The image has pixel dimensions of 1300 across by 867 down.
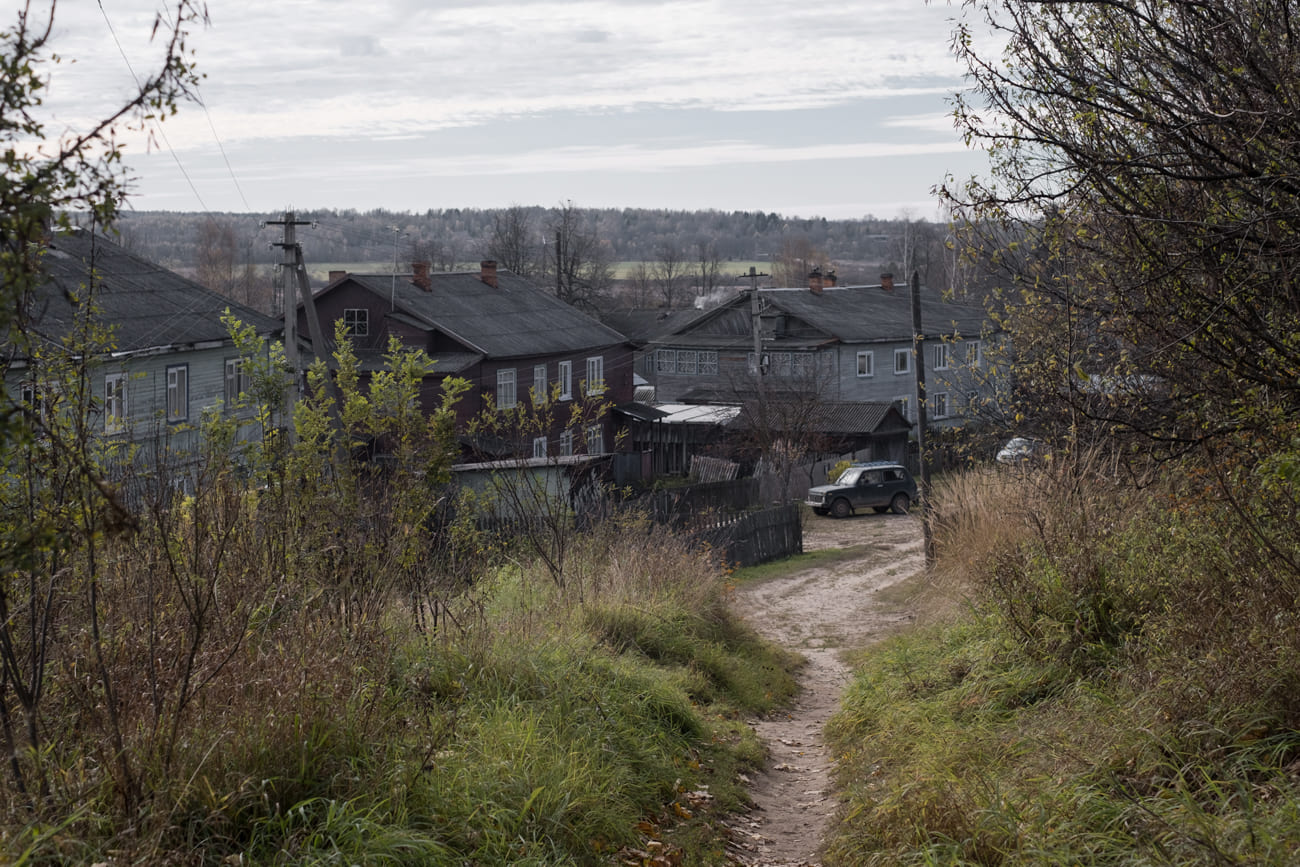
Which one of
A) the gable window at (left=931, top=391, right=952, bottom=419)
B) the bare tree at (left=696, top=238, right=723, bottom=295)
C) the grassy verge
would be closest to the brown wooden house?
the gable window at (left=931, top=391, right=952, bottom=419)

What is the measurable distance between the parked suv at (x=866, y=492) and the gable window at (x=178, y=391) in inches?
696

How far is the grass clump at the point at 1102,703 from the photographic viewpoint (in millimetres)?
5082

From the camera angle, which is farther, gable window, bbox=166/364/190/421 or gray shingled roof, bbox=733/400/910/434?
gray shingled roof, bbox=733/400/910/434

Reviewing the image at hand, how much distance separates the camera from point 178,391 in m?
27.8

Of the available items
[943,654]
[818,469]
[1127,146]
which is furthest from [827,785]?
[818,469]

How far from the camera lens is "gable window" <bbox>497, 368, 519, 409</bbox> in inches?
1504

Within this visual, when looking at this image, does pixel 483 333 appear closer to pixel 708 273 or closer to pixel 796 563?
pixel 796 563

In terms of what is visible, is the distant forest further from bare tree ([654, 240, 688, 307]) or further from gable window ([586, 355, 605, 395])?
gable window ([586, 355, 605, 395])

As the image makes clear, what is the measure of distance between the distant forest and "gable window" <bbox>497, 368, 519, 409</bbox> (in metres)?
5.69

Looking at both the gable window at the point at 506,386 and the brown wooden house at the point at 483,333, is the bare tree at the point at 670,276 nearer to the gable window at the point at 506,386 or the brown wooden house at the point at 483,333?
the brown wooden house at the point at 483,333

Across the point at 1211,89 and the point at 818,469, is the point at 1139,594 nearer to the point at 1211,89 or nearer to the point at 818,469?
the point at 1211,89

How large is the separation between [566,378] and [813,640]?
2723 centimetres

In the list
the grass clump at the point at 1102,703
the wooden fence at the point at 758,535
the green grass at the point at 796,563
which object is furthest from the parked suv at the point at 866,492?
the grass clump at the point at 1102,703

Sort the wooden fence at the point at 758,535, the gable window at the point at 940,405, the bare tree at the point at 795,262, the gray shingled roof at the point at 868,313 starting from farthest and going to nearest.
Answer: the bare tree at the point at 795,262
the gable window at the point at 940,405
the gray shingled roof at the point at 868,313
the wooden fence at the point at 758,535
